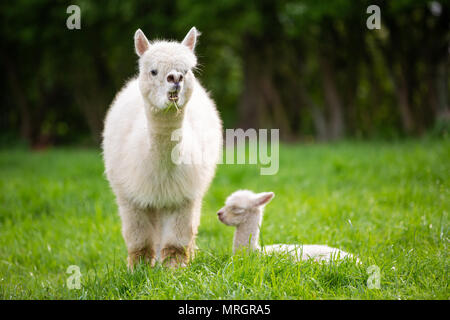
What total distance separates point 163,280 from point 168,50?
1714 mm

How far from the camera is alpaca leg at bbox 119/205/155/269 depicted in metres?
4.30

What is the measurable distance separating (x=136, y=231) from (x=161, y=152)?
2.68 feet

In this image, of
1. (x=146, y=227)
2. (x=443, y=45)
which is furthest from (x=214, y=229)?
(x=443, y=45)

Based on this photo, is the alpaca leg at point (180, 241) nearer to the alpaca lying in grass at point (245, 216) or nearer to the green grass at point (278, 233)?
the green grass at point (278, 233)

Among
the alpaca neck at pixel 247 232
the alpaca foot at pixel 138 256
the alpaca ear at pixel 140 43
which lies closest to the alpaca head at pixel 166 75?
the alpaca ear at pixel 140 43

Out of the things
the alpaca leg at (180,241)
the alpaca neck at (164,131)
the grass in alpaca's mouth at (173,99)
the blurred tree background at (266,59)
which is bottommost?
the alpaca leg at (180,241)

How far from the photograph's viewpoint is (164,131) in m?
3.86

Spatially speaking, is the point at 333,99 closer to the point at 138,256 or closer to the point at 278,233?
the point at 278,233

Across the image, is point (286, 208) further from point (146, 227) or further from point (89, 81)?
point (89, 81)

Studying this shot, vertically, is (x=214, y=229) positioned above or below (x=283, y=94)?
below

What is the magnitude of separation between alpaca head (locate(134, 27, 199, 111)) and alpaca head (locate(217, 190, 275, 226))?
102 centimetres

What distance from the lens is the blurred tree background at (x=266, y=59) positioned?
1314cm
